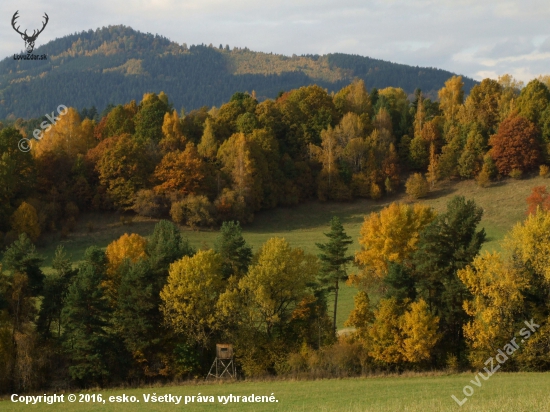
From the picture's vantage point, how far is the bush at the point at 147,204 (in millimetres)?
70812

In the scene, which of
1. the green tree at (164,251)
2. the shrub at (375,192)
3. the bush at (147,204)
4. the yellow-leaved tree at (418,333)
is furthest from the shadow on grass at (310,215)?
the yellow-leaved tree at (418,333)

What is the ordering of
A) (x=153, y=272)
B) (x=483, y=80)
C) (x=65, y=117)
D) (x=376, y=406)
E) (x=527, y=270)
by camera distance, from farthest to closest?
(x=483, y=80)
(x=65, y=117)
(x=153, y=272)
(x=527, y=270)
(x=376, y=406)

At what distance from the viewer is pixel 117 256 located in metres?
47.3

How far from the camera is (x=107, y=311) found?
39.7 m

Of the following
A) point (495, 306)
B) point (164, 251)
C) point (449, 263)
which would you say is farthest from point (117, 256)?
point (495, 306)

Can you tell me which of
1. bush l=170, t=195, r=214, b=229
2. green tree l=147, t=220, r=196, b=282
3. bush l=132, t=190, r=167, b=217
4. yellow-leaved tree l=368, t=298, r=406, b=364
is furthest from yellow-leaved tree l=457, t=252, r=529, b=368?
bush l=132, t=190, r=167, b=217

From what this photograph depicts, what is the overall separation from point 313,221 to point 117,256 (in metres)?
32.2

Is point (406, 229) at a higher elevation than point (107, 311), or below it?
higher

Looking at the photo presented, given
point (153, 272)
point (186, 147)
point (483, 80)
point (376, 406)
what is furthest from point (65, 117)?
point (376, 406)

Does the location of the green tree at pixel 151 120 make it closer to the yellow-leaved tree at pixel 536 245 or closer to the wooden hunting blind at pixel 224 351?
the wooden hunting blind at pixel 224 351

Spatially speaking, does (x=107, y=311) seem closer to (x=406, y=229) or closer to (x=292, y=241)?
(x=406, y=229)

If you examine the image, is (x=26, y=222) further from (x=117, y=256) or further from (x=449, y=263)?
(x=449, y=263)

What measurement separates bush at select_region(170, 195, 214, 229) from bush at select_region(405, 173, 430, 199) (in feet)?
77.1

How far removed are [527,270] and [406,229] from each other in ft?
33.7
